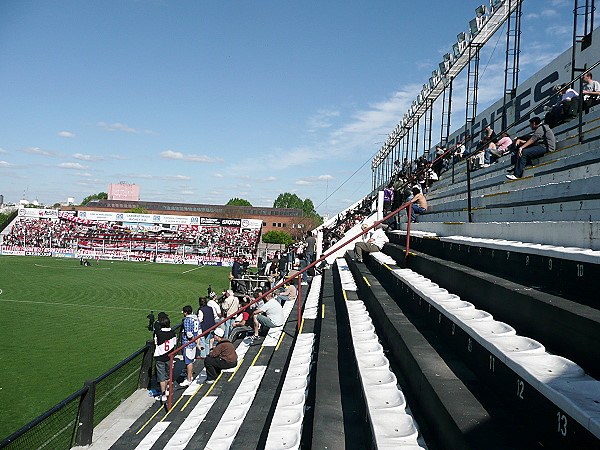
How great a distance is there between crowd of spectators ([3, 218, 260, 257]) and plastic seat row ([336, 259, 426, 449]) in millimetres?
41414

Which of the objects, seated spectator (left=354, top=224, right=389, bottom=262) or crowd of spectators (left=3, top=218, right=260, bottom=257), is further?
crowd of spectators (left=3, top=218, right=260, bottom=257)

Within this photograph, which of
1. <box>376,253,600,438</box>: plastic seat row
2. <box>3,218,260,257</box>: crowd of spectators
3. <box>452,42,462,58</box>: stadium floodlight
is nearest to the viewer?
<box>376,253,600,438</box>: plastic seat row

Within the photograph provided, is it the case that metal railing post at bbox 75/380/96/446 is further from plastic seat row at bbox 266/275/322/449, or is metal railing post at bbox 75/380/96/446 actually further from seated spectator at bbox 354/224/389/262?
seated spectator at bbox 354/224/389/262

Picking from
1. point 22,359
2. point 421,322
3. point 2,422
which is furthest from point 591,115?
point 22,359

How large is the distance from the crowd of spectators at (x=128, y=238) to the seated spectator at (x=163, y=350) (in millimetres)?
37099

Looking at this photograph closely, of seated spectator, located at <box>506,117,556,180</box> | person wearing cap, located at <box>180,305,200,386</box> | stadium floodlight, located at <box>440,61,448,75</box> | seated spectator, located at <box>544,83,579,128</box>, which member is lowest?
person wearing cap, located at <box>180,305,200,386</box>

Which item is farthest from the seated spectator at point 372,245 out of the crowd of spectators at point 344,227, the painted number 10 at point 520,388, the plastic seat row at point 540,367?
the crowd of spectators at point 344,227

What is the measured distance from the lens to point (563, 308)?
2387 mm

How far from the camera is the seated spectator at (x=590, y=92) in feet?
22.6

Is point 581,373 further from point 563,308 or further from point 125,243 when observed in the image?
point 125,243

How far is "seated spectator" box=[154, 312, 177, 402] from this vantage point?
723 cm

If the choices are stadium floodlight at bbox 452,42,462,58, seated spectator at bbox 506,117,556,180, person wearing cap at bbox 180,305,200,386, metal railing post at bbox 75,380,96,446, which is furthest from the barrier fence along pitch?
stadium floodlight at bbox 452,42,462,58

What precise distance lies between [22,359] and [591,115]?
12805mm

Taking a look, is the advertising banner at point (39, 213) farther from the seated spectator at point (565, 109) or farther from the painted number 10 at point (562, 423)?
the painted number 10 at point (562, 423)
